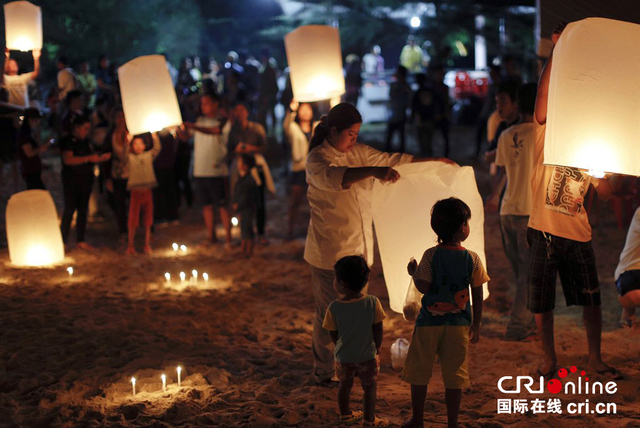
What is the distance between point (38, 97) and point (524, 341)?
13.1m

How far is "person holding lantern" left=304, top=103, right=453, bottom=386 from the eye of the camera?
15.4ft

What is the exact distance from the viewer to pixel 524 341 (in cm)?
589

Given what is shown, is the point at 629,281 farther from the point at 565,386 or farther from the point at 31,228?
the point at 31,228

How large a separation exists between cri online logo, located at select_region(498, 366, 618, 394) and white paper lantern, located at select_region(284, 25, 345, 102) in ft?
12.6

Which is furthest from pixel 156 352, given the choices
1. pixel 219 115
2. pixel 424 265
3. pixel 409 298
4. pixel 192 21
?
pixel 192 21

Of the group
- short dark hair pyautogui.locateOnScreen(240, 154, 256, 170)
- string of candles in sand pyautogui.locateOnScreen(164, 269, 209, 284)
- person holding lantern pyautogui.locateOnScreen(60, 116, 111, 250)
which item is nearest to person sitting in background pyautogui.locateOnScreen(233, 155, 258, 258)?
short dark hair pyautogui.locateOnScreen(240, 154, 256, 170)

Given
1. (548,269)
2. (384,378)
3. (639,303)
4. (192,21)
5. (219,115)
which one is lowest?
(384,378)

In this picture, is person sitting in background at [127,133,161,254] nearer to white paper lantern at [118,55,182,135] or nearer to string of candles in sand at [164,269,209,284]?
string of candles in sand at [164,269,209,284]

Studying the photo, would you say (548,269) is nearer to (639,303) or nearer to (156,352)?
(639,303)

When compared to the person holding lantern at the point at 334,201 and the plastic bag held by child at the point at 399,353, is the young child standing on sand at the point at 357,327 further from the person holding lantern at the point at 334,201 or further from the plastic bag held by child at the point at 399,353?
the plastic bag held by child at the point at 399,353

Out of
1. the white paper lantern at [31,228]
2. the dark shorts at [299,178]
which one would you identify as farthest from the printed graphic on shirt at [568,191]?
the white paper lantern at [31,228]

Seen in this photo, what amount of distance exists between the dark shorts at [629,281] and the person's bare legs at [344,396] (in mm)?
2456

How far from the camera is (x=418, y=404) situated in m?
4.07

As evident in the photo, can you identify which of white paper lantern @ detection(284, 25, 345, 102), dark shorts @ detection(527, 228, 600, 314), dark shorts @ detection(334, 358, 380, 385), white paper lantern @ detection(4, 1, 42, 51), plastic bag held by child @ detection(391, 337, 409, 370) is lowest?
plastic bag held by child @ detection(391, 337, 409, 370)
